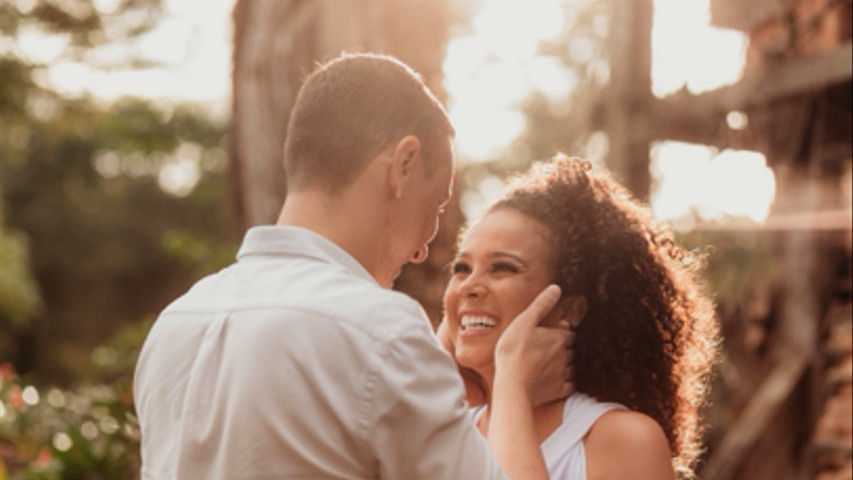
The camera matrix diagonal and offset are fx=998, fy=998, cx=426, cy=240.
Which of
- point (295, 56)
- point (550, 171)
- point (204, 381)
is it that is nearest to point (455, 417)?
point (204, 381)

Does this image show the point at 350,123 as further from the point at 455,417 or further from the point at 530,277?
the point at 530,277

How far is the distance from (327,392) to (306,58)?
4.34 m

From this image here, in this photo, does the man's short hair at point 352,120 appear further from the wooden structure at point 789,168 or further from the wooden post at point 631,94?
the wooden post at point 631,94

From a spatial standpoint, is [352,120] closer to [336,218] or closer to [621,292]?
[336,218]

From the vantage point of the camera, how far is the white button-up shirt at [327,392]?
171 cm

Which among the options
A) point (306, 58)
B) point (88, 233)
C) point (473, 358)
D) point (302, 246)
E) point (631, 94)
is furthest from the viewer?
point (88, 233)

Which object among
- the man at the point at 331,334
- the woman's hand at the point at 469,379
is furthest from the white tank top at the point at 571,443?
the man at the point at 331,334

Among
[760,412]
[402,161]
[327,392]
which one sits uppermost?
[402,161]

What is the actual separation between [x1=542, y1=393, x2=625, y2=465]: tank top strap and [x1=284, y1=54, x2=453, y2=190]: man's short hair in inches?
33.9

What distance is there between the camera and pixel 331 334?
5.63ft

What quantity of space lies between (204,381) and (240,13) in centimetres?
480

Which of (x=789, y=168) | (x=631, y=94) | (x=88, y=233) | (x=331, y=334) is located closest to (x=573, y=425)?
(x=331, y=334)

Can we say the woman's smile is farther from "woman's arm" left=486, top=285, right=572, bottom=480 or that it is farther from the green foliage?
the green foliage

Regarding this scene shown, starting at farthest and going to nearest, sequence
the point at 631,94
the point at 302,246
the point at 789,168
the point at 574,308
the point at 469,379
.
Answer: the point at 631,94 → the point at 789,168 → the point at 469,379 → the point at 574,308 → the point at 302,246
